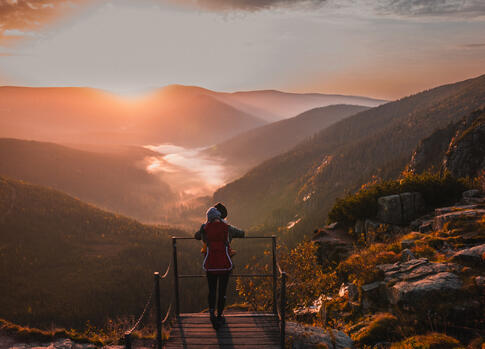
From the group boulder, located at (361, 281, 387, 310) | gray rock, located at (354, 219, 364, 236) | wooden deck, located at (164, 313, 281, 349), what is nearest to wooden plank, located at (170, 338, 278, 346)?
wooden deck, located at (164, 313, 281, 349)

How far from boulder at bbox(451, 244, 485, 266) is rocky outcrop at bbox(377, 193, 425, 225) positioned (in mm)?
6561

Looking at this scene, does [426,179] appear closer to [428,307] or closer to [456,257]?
[456,257]

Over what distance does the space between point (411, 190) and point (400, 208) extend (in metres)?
1.77

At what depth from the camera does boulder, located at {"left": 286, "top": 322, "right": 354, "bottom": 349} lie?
7.78 m

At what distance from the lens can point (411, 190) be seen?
55.2 feet

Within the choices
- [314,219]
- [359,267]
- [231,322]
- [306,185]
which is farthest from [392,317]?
[306,185]

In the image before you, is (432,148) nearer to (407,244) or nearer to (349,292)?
(407,244)

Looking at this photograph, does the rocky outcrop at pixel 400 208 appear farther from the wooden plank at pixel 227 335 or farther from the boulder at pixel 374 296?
the wooden plank at pixel 227 335

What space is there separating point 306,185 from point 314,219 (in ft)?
205

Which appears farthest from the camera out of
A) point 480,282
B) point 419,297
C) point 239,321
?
point 239,321

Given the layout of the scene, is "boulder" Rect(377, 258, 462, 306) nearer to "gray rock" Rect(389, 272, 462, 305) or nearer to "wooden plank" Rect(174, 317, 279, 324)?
"gray rock" Rect(389, 272, 462, 305)

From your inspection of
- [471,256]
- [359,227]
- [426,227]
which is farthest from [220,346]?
[359,227]

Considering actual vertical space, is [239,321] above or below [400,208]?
below

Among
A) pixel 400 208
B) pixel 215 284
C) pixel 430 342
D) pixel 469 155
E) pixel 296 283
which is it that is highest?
pixel 469 155
